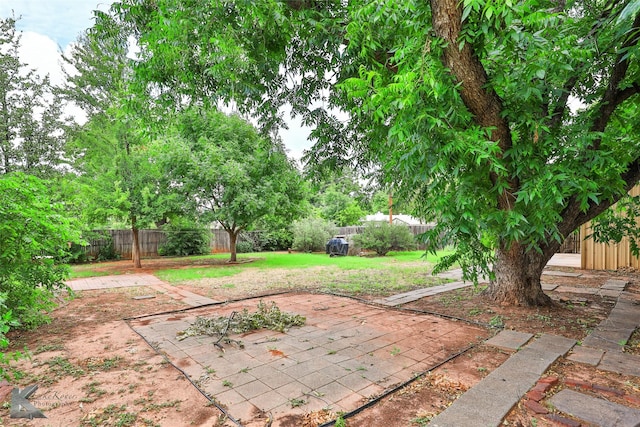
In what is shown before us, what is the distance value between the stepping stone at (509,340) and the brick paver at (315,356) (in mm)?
184

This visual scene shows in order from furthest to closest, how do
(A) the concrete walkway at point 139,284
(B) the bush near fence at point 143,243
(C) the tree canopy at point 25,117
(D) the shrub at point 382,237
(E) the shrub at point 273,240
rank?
(E) the shrub at point 273,240 → (D) the shrub at point 382,237 → (B) the bush near fence at point 143,243 → (C) the tree canopy at point 25,117 → (A) the concrete walkway at point 139,284

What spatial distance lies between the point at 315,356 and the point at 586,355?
7.61 feet

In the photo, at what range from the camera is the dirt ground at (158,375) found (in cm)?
197

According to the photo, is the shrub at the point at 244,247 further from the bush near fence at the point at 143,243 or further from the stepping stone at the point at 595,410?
the stepping stone at the point at 595,410

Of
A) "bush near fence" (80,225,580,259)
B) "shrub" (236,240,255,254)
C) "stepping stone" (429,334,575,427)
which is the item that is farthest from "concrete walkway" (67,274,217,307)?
"shrub" (236,240,255,254)

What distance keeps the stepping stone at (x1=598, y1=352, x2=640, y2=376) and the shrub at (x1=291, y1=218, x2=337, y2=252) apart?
13727 millimetres

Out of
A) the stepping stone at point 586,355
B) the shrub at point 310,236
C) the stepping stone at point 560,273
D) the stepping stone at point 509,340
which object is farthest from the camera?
the shrub at point 310,236

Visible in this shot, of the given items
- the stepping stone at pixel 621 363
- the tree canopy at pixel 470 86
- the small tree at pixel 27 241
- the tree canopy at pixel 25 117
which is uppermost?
the tree canopy at pixel 25 117

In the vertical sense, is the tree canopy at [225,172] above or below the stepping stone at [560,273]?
above

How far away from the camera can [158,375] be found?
2.59m

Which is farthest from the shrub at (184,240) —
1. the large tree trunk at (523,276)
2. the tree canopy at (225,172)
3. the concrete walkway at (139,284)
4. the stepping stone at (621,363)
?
the stepping stone at (621,363)

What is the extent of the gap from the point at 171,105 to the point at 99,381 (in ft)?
12.3

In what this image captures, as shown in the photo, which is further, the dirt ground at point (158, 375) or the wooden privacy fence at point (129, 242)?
the wooden privacy fence at point (129, 242)

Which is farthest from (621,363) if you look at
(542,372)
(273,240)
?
(273,240)
